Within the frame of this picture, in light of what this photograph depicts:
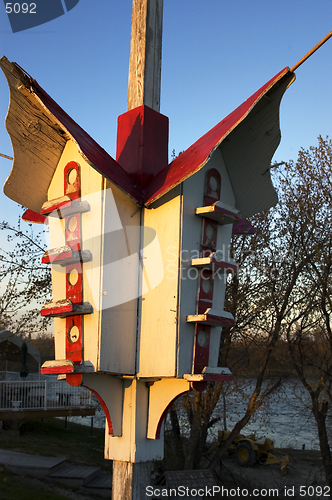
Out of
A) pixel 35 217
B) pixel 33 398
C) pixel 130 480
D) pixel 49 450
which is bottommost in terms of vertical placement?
pixel 49 450

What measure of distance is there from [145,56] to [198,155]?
3.50 feet

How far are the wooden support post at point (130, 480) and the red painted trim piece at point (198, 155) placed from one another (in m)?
1.65

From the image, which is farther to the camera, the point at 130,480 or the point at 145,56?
the point at 145,56

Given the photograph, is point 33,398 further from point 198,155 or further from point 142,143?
point 198,155

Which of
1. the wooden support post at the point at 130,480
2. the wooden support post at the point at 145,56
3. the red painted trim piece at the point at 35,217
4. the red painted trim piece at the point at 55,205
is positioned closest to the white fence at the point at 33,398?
the red painted trim piece at the point at 35,217

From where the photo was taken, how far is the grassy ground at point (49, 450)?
7918 millimetres

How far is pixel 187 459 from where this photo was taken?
9.12 metres

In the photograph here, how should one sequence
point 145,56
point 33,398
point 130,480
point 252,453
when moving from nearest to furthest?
1. point 130,480
2. point 145,56
3. point 33,398
4. point 252,453

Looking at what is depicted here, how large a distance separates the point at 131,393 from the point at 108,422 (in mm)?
228

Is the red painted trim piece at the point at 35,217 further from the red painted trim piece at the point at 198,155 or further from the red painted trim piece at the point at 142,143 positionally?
the red painted trim piece at the point at 198,155

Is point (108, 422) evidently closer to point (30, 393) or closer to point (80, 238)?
point (80, 238)

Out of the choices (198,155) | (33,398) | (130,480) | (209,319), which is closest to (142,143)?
(198,155)

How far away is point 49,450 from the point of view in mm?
12602

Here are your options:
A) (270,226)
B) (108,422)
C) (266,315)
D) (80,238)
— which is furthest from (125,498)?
(270,226)
